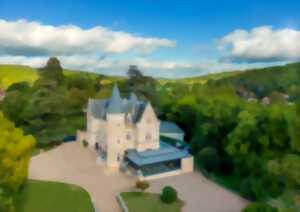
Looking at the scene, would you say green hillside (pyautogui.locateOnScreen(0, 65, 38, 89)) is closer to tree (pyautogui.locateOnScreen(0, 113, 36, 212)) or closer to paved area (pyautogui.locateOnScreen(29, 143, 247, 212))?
paved area (pyautogui.locateOnScreen(29, 143, 247, 212))

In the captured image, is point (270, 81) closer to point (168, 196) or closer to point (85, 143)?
point (168, 196)

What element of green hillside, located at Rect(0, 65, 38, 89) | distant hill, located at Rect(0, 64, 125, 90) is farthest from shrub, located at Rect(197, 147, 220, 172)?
green hillside, located at Rect(0, 65, 38, 89)

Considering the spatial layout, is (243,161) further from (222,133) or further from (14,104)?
(14,104)

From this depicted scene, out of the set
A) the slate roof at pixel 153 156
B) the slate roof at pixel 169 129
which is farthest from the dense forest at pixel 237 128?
the slate roof at pixel 153 156

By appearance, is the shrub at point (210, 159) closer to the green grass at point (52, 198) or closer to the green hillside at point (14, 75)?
the green grass at point (52, 198)

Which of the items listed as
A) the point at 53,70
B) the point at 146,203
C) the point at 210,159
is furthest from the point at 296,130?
the point at 53,70

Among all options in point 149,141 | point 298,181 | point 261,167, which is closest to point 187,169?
point 149,141

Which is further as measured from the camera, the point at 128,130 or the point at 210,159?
the point at 128,130
